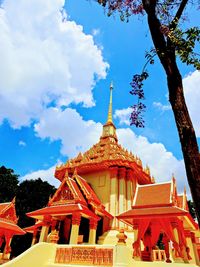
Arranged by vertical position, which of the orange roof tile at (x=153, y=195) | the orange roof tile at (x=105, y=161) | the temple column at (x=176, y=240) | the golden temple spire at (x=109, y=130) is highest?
the golden temple spire at (x=109, y=130)

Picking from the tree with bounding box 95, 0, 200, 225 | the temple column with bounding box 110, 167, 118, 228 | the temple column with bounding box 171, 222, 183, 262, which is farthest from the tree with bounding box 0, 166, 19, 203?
the tree with bounding box 95, 0, 200, 225

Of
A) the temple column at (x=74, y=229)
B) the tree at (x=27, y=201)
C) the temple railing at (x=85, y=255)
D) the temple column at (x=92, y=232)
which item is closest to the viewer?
the temple railing at (x=85, y=255)

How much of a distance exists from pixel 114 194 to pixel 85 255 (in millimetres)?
7009

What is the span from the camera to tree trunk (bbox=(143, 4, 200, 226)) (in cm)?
313

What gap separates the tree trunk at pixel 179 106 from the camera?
3.13 meters

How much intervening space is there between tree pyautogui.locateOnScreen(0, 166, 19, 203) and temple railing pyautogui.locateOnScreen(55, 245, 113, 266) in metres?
21.4

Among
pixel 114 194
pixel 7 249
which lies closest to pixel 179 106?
pixel 114 194

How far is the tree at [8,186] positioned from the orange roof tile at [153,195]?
21678 mm

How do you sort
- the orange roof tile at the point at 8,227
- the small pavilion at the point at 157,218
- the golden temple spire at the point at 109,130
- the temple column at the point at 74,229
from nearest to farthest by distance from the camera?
the small pavilion at the point at 157,218, the temple column at the point at 74,229, the orange roof tile at the point at 8,227, the golden temple spire at the point at 109,130

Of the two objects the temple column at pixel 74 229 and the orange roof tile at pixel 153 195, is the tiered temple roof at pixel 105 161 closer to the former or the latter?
the orange roof tile at pixel 153 195

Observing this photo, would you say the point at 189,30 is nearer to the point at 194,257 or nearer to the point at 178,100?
the point at 178,100

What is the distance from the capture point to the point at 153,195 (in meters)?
11.5

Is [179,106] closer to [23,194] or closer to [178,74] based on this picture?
[178,74]

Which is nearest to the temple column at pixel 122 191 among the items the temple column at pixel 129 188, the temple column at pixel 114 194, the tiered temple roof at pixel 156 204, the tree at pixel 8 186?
the temple column at pixel 114 194
